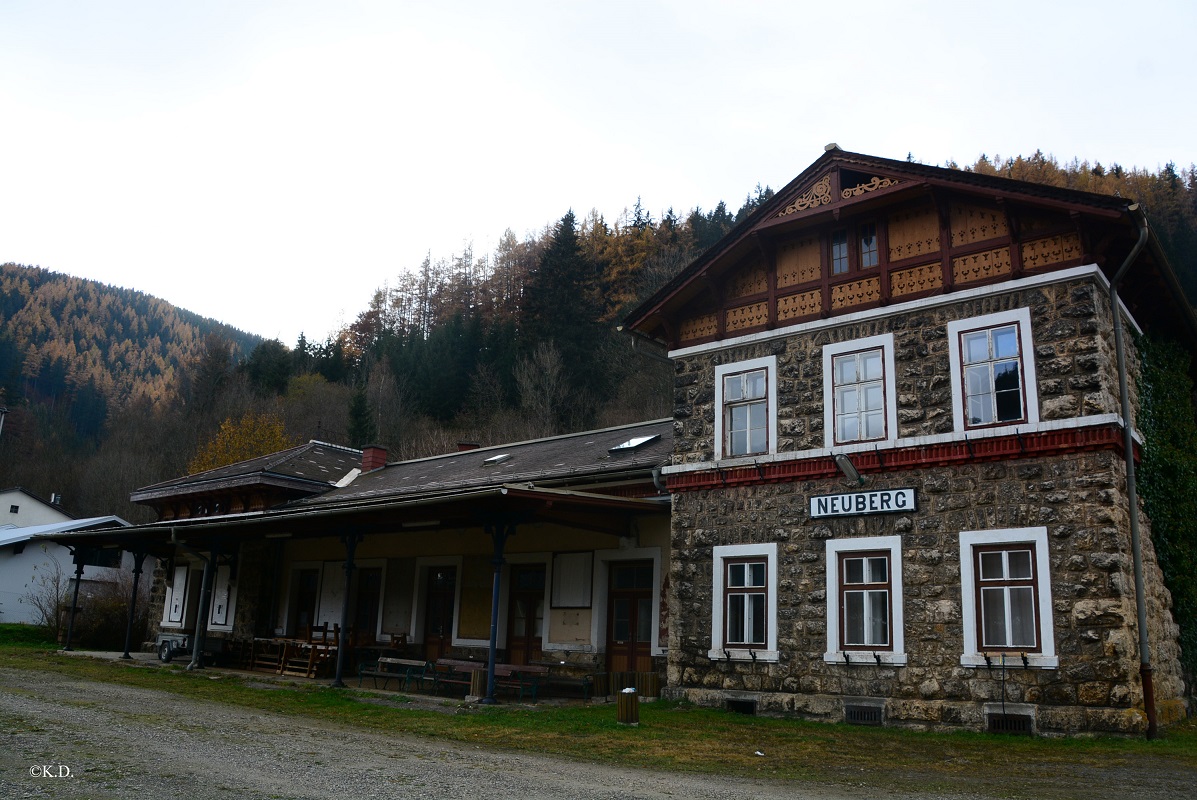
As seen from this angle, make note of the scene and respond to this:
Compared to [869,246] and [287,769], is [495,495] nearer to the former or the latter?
[287,769]

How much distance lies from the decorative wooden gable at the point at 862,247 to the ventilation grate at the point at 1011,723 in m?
5.16

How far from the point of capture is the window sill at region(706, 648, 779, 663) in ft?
41.5

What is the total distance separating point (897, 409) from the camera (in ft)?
39.9

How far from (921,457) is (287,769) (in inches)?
319

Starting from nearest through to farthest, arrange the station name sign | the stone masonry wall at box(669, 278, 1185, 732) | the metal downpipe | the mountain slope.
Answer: the metal downpipe < the stone masonry wall at box(669, 278, 1185, 732) < the station name sign < the mountain slope

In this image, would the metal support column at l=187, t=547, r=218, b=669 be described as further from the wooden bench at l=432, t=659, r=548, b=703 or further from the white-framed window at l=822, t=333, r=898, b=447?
the white-framed window at l=822, t=333, r=898, b=447

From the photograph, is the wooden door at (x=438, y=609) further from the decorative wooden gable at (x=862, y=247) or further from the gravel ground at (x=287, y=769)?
the gravel ground at (x=287, y=769)

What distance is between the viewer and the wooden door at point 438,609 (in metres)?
18.3

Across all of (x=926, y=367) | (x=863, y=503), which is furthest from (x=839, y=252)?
(x=863, y=503)

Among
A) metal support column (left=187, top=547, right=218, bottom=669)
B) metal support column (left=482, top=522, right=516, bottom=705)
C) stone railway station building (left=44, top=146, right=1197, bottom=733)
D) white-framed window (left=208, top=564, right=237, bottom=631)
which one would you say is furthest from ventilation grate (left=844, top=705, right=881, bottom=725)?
white-framed window (left=208, top=564, right=237, bottom=631)

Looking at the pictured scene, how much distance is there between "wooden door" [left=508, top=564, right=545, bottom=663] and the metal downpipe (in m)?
9.34

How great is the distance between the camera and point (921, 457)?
11758 mm

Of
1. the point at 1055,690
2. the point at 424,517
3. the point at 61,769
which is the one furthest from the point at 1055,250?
the point at 61,769

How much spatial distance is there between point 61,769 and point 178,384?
2522 inches
